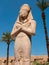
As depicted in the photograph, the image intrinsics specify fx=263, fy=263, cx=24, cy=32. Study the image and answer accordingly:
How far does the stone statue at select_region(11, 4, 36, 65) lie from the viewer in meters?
9.55

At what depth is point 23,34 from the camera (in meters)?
9.88

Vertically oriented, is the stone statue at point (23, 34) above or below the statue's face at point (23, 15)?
below

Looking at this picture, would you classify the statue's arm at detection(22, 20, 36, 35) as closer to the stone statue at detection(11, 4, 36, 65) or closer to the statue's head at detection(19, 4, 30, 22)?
the stone statue at detection(11, 4, 36, 65)

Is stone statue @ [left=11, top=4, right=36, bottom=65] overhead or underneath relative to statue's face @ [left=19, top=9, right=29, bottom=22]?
underneath

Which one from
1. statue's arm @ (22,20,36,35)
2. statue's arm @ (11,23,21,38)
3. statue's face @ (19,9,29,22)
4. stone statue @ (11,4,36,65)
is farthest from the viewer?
statue's face @ (19,9,29,22)

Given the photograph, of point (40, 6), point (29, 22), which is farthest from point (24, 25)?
point (40, 6)

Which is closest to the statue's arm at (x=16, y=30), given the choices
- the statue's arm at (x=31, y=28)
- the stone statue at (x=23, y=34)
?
the stone statue at (x=23, y=34)

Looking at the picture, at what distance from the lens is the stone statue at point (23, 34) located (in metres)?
9.55

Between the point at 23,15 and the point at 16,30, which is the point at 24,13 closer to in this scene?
the point at 23,15

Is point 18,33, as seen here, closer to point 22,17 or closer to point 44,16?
point 22,17

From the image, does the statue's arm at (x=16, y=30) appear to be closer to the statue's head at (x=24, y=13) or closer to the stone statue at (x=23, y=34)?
the stone statue at (x=23, y=34)

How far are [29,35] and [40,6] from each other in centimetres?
3146

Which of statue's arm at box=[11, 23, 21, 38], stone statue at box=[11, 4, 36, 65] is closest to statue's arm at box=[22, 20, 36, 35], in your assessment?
stone statue at box=[11, 4, 36, 65]

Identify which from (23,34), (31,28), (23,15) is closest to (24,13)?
(23,15)
